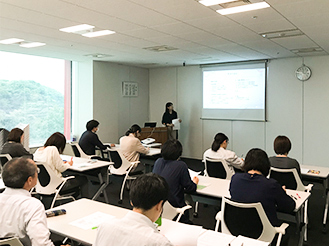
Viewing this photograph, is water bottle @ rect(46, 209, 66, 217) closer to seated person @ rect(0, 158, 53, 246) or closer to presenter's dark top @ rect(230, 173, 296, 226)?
seated person @ rect(0, 158, 53, 246)

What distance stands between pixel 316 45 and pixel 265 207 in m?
4.86

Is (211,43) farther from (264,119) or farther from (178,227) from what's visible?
(178,227)

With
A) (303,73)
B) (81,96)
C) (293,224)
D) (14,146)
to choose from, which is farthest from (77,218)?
(303,73)

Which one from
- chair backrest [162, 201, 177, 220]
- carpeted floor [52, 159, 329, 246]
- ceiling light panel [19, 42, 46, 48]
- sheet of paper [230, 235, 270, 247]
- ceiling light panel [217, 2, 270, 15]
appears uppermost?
ceiling light panel [19, 42, 46, 48]

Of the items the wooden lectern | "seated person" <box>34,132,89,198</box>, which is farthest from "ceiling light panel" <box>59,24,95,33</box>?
the wooden lectern

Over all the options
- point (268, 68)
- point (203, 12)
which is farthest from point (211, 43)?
point (268, 68)

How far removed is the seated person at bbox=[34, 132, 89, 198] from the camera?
3941 millimetres

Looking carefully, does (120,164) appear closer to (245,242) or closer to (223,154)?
(223,154)

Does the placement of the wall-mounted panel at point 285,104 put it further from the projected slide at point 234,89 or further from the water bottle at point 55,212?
the water bottle at point 55,212

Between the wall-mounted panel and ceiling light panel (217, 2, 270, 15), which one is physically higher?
ceiling light panel (217, 2, 270, 15)

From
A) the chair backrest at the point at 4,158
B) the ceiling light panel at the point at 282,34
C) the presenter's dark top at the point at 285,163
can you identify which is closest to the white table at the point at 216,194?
the presenter's dark top at the point at 285,163

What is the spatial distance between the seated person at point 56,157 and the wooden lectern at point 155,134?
149 inches

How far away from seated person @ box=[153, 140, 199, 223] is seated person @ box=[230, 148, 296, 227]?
60 centimetres

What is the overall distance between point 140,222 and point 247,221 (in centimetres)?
117
